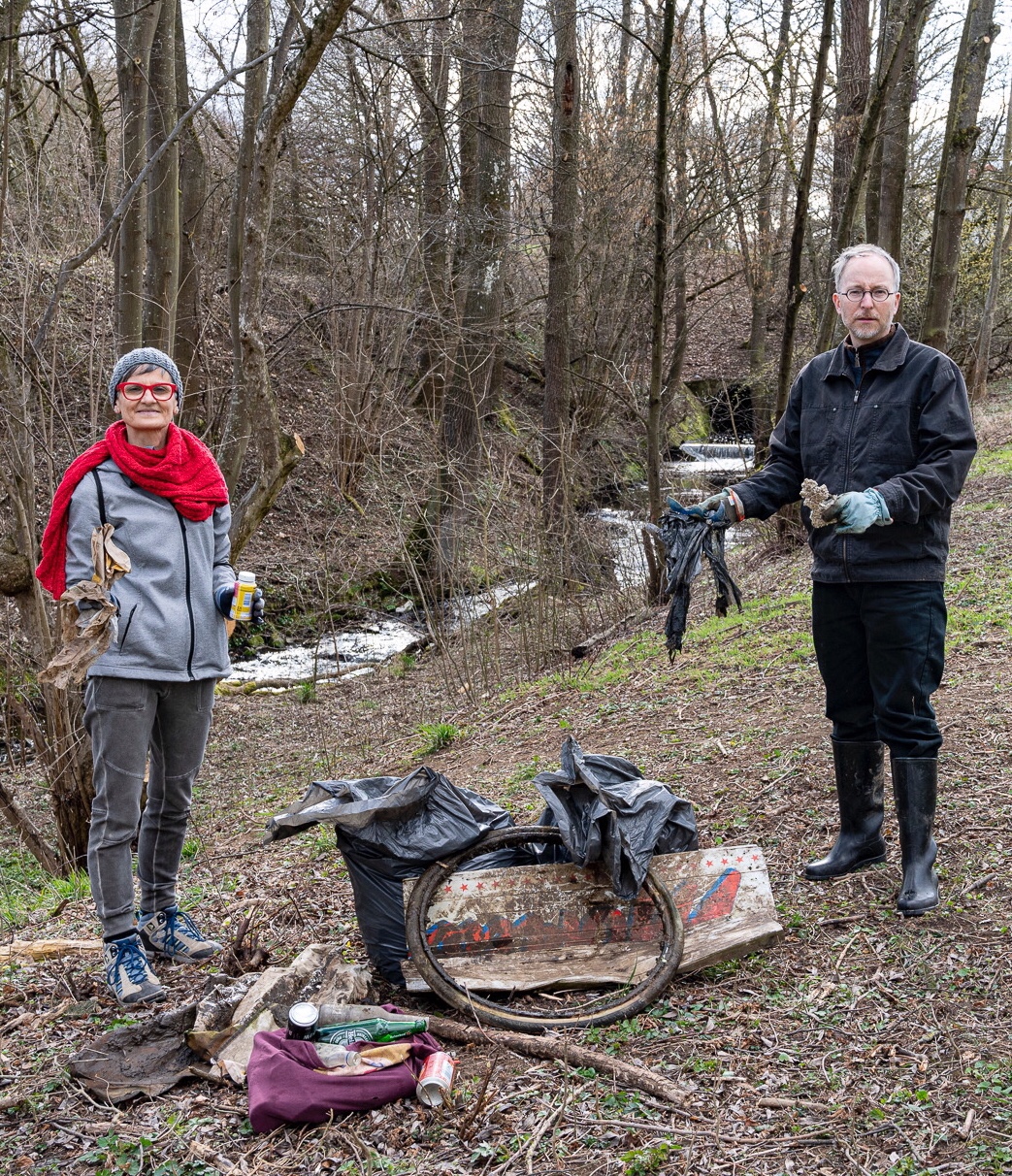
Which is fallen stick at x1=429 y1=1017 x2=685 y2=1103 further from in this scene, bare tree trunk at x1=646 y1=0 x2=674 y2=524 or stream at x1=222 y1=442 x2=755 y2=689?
bare tree trunk at x1=646 y1=0 x2=674 y2=524

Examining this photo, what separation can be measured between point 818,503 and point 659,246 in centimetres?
640

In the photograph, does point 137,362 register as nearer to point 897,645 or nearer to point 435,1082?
point 435,1082

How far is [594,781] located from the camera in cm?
351

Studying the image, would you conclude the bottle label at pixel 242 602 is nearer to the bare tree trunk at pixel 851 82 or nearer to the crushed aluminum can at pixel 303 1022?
the crushed aluminum can at pixel 303 1022

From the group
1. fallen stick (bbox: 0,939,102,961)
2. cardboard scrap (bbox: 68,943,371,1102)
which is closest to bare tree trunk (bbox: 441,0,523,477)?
fallen stick (bbox: 0,939,102,961)

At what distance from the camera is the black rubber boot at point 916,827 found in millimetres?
3600

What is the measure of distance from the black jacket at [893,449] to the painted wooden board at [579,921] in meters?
1.10

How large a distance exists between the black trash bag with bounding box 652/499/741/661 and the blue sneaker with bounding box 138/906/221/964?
2.02 metres

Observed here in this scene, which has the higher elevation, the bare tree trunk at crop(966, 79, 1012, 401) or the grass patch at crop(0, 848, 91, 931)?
the bare tree trunk at crop(966, 79, 1012, 401)

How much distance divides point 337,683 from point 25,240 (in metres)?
5.09

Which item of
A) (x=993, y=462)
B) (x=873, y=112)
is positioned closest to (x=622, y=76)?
(x=873, y=112)

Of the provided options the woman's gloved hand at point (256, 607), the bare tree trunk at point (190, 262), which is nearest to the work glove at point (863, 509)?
the woman's gloved hand at point (256, 607)

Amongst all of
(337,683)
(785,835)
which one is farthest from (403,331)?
(785,835)

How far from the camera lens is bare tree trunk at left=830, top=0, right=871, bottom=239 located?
1032 cm
